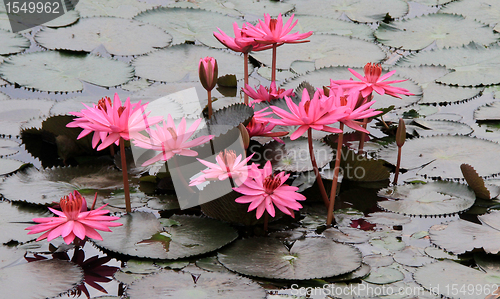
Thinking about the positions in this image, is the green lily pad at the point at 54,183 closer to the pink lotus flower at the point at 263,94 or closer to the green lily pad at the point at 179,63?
the pink lotus flower at the point at 263,94

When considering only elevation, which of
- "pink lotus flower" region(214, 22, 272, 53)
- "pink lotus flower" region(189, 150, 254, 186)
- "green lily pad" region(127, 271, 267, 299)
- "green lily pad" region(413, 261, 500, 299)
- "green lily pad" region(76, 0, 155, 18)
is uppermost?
"green lily pad" region(76, 0, 155, 18)

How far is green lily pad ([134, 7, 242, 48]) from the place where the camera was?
11.1 ft

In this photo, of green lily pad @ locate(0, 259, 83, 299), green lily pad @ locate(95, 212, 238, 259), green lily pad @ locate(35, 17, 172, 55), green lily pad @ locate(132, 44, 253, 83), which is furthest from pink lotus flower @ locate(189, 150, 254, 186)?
green lily pad @ locate(35, 17, 172, 55)

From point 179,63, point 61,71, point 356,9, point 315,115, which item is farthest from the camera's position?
point 356,9

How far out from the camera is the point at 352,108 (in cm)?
163

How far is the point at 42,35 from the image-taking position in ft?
10.6

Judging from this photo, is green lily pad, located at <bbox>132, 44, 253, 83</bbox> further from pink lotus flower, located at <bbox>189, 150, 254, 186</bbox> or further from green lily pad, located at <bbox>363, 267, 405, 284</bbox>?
green lily pad, located at <bbox>363, 267, 405, 284</bbox>

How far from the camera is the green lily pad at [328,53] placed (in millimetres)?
3119

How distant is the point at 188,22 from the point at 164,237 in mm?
2285

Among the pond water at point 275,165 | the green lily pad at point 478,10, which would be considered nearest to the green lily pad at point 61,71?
the pond water at point 275,165

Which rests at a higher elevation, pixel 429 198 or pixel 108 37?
pixel 108 37

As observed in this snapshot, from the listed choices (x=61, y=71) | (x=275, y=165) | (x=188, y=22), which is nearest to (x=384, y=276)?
(x=275, y=165)

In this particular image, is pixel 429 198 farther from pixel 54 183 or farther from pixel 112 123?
pixel 54 183

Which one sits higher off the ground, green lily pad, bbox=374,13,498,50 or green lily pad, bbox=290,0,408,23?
green lily pad, bbox=290,0,408,23
